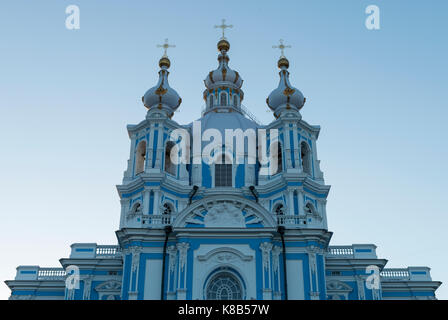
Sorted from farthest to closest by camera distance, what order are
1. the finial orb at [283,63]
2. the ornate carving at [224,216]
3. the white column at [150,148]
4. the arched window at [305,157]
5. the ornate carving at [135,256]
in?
the finial orb at [283,63]
the arched window at [305,157]
the white column at [150,148]
the ornate carving at [135,256]
the ornate carving at [224,216]

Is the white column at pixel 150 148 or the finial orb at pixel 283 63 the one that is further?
the finial orb at pixel 283 63

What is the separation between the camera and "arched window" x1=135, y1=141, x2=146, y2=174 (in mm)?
32156

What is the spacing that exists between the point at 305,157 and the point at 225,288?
12.3 m

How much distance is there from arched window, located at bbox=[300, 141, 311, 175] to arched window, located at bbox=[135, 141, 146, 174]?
975 cm

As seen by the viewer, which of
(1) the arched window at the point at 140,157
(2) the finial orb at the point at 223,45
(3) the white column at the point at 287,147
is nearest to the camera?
(3) the white column at the point at 287,147

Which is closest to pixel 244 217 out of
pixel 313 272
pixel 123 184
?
pixel 313 272

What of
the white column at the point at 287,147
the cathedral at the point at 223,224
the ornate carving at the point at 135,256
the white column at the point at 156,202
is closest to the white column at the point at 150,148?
the cathedral at the point at 223,224

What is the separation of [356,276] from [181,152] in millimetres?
12503

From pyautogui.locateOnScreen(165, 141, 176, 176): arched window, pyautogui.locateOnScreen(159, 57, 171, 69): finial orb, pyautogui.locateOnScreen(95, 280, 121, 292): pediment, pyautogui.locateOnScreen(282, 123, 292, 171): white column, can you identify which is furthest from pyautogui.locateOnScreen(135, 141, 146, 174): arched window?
pyautogui.locateOnScreen(282, 123, 292, 171): white column

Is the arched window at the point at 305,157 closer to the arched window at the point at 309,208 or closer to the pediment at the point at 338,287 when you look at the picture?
the arched window at the point at 309,208

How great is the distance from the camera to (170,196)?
Result: 31.0m

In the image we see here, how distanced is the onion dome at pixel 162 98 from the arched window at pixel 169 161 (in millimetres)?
2504

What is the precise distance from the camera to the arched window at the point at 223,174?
32.2 meters
